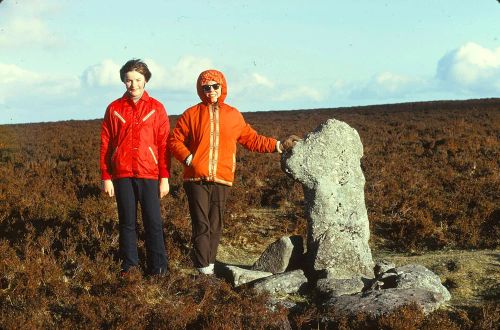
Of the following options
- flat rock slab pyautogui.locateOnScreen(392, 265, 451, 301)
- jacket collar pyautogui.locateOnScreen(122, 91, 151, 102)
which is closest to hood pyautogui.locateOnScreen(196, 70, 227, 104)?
jacket collar pyautogui.locateOnScreen(122, 91, 151, 102)

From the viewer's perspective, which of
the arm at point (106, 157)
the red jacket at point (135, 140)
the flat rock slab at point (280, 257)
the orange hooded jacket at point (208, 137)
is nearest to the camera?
the red jacket at point (135, 140)

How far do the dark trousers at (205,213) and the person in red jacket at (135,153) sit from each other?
1.08 ft

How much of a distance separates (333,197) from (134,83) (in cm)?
247

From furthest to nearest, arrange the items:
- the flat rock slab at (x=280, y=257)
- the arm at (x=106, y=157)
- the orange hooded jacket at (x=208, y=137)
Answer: the flat rock slab at (x=280, y=257) < the orange hooded jacket at (x=208, y=137) < the arm at (x=106, y=157)

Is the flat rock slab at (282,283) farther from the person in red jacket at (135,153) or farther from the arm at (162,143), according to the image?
the arm at (162,143)

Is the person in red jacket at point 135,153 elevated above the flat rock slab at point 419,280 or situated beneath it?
elevated above

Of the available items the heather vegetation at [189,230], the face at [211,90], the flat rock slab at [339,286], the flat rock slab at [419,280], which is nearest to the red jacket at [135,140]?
the face at [211,90]

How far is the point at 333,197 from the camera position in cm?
586

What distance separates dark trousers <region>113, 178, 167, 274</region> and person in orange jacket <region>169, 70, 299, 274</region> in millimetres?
371

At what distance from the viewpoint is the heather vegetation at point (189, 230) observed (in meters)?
4.64

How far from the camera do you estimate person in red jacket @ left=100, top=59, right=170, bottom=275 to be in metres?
4.96

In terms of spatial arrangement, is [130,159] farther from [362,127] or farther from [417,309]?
[362,127]

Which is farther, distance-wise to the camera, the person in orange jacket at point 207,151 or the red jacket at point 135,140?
the person in orange jacket at point 207,151

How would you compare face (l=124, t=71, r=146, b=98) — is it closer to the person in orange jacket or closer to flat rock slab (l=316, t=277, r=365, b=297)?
the person in orange jacket
